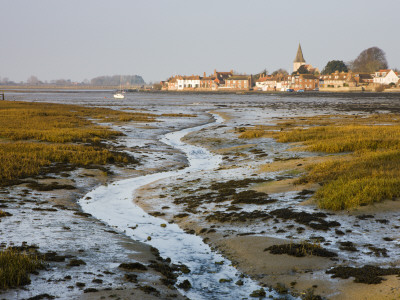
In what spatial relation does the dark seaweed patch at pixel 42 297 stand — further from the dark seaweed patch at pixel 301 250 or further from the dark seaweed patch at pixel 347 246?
the dark seaweed patch at pixel 347 246

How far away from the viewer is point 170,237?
13.7 meters

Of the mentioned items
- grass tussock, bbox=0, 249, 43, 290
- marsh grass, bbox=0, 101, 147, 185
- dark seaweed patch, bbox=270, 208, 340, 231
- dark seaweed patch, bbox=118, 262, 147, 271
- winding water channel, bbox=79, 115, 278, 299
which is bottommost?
winding water channel, bbox=79, 115, 278, 299

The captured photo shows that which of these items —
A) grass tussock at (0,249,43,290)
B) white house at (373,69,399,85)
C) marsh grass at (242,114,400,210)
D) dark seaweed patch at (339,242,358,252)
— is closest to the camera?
grass tussock at (0,249,43,290)

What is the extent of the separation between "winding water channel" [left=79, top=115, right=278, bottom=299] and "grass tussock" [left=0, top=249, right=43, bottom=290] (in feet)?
11.8

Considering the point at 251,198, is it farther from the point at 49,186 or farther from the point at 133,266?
the point at 49,186

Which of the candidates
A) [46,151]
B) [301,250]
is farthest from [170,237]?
[46,151]

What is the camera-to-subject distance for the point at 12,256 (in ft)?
33.3

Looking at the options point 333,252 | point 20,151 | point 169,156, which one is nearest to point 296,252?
point 333,252

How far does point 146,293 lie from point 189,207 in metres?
7.69

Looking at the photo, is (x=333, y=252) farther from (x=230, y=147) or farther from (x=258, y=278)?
(x=230, y=147)

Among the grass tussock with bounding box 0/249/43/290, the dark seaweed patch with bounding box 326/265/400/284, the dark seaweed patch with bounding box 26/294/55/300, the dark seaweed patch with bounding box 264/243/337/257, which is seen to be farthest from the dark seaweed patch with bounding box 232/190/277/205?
the dark seaweed patch with bounding box 26/294/55/300

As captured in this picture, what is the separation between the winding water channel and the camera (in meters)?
9.92

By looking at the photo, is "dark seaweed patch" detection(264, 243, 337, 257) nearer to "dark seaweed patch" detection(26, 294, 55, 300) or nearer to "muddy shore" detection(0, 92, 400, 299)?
"muddy shore" detection(0, 92, 400, 299)

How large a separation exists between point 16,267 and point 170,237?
5.31m
